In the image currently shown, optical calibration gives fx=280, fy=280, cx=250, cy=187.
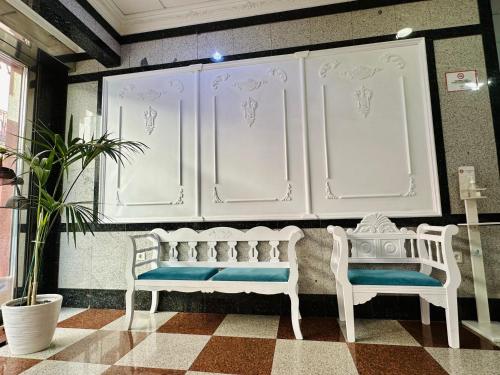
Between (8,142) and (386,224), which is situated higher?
(8,142)

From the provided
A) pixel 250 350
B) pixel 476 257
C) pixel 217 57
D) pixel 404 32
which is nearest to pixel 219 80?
pixel 217 57

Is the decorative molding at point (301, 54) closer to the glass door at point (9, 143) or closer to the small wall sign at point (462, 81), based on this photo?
the small wall sign at point (462, 81)

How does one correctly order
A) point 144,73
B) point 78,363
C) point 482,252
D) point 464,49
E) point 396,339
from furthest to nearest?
point 144,73 < point 464,49 < point 482,252 < point 396,339 < point 78,363

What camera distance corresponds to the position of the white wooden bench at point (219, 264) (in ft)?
6.80

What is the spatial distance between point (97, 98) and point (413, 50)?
3.19 meters

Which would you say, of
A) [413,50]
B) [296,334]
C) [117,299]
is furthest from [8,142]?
[413,50]

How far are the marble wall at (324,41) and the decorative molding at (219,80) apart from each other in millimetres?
249

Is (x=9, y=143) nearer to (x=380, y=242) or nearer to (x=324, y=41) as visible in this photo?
(x=324, y=41)

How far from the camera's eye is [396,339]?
76.5 inches

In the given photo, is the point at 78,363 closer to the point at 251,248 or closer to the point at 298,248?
the point at 251,248

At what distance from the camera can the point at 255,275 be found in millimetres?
2100

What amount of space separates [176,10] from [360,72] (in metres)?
1.94

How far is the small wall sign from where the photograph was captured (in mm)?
2406

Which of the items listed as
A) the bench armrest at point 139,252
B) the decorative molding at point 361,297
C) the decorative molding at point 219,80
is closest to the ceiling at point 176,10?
the decorative molding at point 219,80
